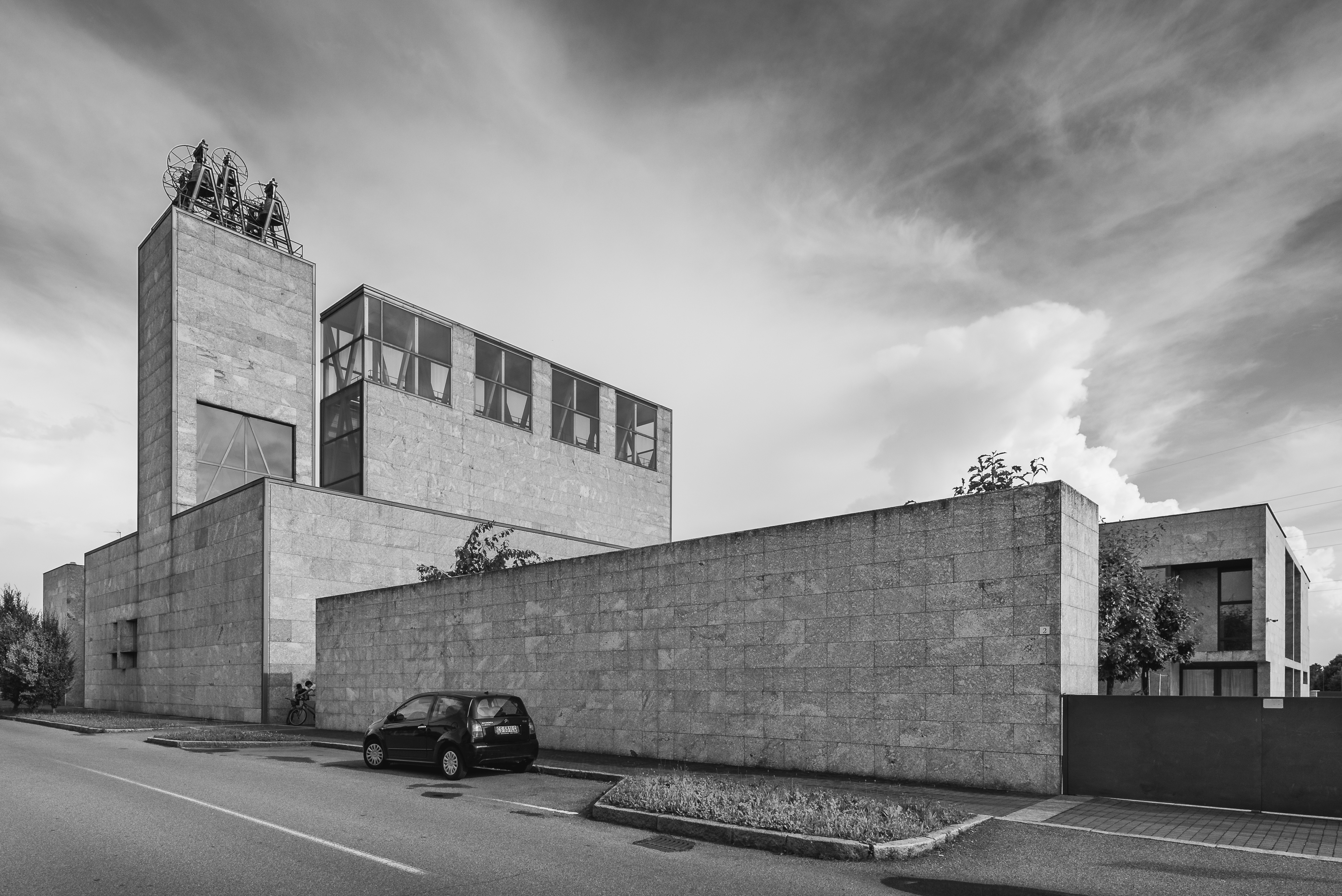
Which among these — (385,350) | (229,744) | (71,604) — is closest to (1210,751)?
(229,744)

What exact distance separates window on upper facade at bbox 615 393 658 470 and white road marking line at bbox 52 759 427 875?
35344mm

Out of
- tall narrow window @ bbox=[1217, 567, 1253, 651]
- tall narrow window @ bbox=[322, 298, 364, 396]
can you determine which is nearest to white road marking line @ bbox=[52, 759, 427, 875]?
tall narrow window @ bbox=[322, 298, 364, 396]

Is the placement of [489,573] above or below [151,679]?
above

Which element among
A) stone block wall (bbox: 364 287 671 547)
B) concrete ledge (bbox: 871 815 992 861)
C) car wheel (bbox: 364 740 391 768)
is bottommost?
car wheel (bbox: 364 740 391 768)

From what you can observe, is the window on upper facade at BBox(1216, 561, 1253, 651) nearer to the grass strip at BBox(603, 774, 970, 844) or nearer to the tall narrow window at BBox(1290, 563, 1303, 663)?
the tall narrow window at BBox(1290, 563, 1303, 663)

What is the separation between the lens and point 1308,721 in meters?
9.82

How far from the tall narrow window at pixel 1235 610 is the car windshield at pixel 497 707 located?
2225cm

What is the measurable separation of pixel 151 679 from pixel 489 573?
23055 millimetres

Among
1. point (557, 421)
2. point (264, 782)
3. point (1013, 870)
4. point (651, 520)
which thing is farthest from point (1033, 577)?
point (651, 520)

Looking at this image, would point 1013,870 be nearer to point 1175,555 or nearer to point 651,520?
point 1175,555

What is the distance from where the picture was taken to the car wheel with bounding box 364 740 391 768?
49.9ft

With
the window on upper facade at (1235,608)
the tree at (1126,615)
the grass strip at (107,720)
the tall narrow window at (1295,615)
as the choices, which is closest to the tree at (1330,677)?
the tall narrow window at (1295,615)

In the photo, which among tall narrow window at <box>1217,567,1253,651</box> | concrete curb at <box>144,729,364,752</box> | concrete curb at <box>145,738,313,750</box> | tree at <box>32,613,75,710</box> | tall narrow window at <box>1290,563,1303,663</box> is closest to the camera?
concrete curb at <box>144,729,364,752</box>

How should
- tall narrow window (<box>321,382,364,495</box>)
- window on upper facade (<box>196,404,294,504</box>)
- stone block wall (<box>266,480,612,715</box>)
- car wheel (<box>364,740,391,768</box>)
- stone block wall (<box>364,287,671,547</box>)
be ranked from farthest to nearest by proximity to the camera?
stone block wall (<box>364,287,671,547</box>), tall narrow window (<box>321,382,364,495</box>), window on upper facade (<box>196,404,294,504</box>), stone block wall (<box>266,480,612,715</box>), car wheel (<box>364,740,391,768</box>)
